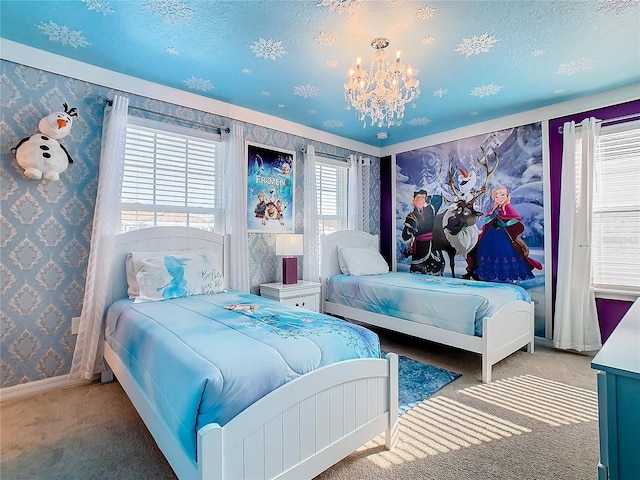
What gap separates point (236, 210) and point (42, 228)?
1.49 m

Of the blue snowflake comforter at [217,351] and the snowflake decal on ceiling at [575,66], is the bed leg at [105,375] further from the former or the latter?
the snowflake decal on ceiling at [575,66]

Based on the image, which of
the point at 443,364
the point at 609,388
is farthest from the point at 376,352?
the point at 443,364

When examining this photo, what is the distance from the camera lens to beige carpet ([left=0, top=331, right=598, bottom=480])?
1.58m

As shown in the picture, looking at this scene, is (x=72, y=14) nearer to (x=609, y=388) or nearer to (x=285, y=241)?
(x=285, y=241)

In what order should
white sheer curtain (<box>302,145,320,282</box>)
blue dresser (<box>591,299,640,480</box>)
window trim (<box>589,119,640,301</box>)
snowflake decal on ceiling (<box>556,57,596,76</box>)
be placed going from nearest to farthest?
1. blue dresser (<box>591,299,640,480</box>)
2. snowflake decal on ceiling (<box>556,57,596,76</box>)
3. window trim (<box>589,119,640,301</box>)
4. white sheer curtain (<box>302,145,320,282</box>)

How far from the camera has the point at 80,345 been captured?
8.09ft

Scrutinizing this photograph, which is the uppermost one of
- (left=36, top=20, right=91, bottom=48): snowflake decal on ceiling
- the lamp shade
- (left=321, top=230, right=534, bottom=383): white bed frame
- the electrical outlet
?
(left=36, top=20, right=91, bottom=48): snowflake decal on ceiling

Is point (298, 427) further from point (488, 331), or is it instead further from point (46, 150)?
point (46, 150)

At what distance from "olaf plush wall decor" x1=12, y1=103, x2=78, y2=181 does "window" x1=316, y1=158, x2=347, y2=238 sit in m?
2.53

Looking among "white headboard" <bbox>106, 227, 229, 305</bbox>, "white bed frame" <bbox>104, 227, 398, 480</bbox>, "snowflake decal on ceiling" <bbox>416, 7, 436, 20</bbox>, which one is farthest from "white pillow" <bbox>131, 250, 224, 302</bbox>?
"snowflake decal on ceiling" <bbox>416, 7, 436, 20</bbox>

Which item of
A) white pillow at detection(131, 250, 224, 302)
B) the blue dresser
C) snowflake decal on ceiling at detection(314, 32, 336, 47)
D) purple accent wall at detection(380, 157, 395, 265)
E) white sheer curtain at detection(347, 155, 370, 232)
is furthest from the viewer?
purple accent wall at detection(380, 157, 395, 265)

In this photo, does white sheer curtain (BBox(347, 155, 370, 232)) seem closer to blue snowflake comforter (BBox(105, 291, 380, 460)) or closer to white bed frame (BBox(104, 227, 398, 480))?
blue snowflake comforter (BBox(105, 291, 380, 460))

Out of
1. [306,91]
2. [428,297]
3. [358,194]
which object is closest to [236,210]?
[306,91]

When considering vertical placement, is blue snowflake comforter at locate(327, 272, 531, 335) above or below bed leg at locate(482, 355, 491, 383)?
above
